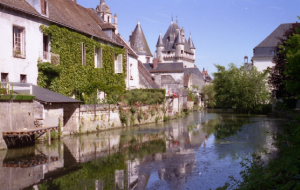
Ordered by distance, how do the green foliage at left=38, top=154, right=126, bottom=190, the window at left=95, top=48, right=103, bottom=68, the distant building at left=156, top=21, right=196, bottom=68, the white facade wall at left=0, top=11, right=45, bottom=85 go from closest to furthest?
the green foliage at left=38, top=154, right=126, bottom=190
the white facade wall at left=0, top=11, right=45, bottom=85
the window at left=95, top=48, right=103, bottom=68
the distant building at left=156, top=21, right=196, bottom=68

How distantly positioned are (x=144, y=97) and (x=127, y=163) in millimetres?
17045

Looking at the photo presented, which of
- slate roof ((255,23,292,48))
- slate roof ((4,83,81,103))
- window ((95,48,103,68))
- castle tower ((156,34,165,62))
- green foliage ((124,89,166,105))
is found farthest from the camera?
castle tower ((156,34,165,62))

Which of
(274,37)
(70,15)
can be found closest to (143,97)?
(70,15)

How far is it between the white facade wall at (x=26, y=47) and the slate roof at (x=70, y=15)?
53 centimetres

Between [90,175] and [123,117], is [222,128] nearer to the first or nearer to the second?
[123,117]

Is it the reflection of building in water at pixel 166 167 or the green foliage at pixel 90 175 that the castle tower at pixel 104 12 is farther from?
the green foliage at pixel 90 175

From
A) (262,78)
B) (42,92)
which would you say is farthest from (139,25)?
(42,92)

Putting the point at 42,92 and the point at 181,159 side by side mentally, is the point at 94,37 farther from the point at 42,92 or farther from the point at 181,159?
the point at 181,159

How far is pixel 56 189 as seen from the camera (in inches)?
300

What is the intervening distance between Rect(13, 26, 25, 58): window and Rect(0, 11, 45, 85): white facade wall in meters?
0.17

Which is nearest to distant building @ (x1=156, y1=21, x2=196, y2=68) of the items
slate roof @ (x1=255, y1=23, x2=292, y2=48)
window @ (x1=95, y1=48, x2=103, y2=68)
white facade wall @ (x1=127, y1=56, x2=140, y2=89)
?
slate roof @ (x1=255, y1=23, x2=292, y2=48)

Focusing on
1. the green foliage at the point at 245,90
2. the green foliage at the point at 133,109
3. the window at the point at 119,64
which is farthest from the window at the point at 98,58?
the green foliage at the point at 245,90

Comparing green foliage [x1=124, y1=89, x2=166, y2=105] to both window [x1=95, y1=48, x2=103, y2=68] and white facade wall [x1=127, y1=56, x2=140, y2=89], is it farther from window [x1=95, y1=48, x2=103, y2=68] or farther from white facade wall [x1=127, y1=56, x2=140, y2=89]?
window [x1=95, y1=48, x2=103, y2=68]

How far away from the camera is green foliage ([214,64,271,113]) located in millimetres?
42469
